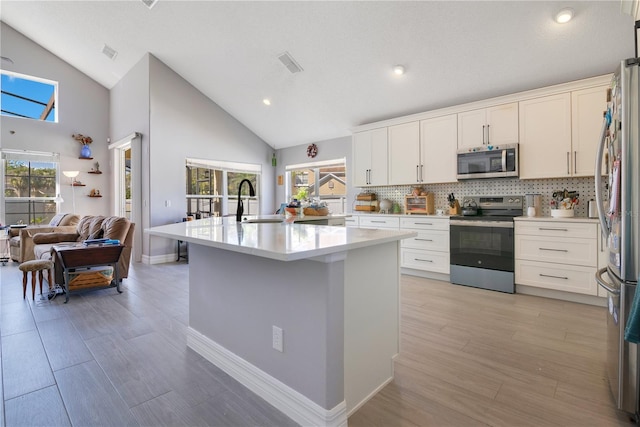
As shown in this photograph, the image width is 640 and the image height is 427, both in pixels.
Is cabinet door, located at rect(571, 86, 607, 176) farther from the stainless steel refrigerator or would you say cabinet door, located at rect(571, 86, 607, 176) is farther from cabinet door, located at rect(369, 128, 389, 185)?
cabinet door, located at rect(369, 128, 389, 185)

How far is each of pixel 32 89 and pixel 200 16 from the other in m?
4.78

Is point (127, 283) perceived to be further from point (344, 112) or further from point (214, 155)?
point (344, 112)

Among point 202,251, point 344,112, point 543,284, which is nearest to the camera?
point 202,251

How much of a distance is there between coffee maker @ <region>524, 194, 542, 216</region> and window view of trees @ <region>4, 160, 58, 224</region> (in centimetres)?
841

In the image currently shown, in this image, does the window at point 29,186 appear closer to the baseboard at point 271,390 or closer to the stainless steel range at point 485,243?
the baseboard at point 271,390

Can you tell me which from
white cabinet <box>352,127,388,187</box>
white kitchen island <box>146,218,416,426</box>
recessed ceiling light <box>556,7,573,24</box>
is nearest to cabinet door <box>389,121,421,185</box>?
white cabinet <box>352,127,388,187</box>

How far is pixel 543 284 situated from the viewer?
352 centimetres

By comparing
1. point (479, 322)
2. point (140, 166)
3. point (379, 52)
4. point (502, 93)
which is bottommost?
point (479, 322)

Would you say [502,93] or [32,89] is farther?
[32,89]

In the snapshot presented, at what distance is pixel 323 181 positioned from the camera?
6887mm

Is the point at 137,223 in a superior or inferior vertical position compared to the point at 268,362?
superior

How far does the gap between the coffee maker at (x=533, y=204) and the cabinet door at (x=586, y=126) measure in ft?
1.60

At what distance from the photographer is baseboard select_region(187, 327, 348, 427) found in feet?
4.86

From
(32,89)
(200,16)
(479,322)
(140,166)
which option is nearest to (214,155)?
(140,166)
